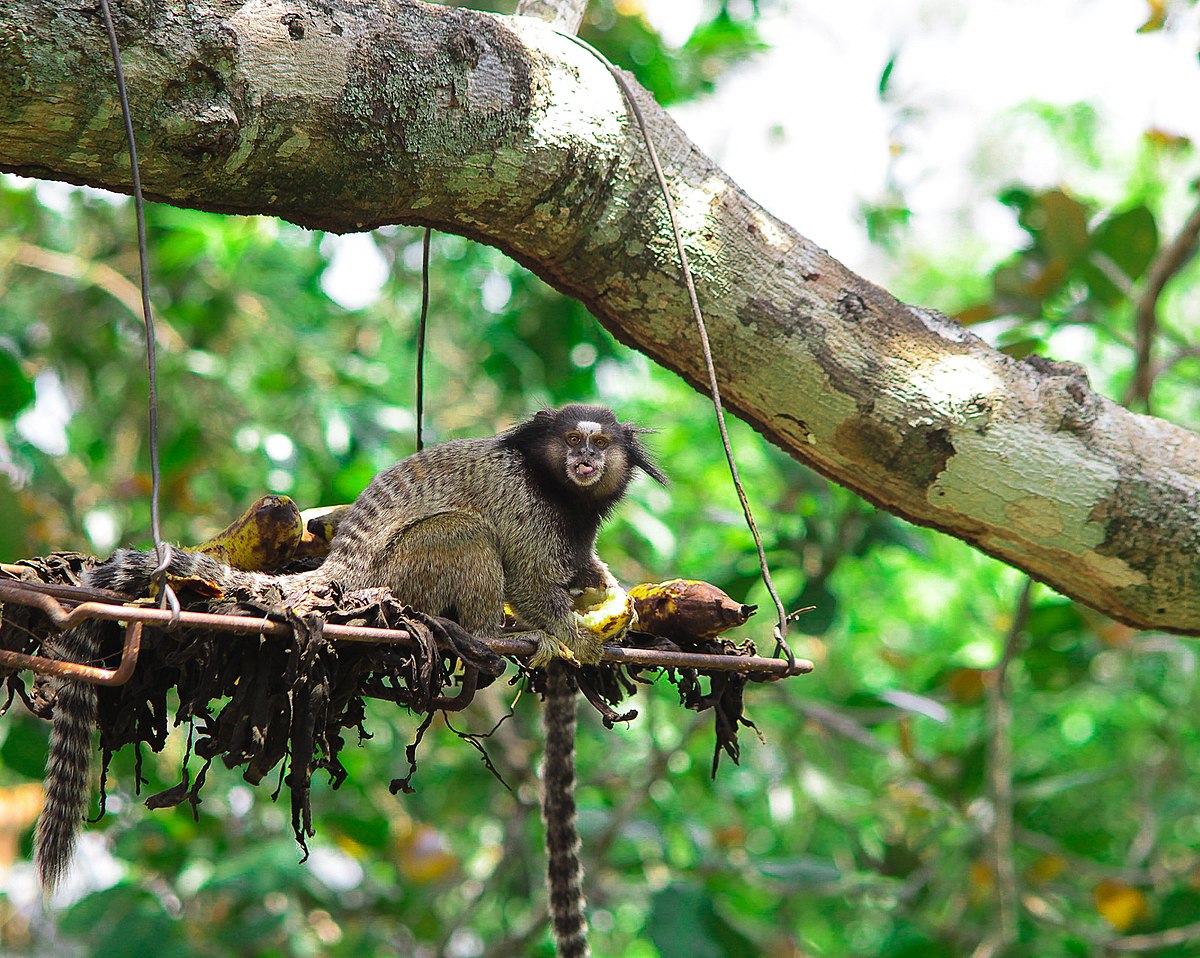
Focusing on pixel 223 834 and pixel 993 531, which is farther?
pixel 223 834

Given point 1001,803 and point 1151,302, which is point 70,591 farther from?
point 1001,803

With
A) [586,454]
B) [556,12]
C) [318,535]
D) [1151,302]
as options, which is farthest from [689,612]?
[1151,302]

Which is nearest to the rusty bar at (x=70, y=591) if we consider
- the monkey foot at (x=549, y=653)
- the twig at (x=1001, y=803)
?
the monkey foot at (x=549, y=653)

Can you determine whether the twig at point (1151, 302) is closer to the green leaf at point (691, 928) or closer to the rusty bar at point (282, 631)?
Result: the green leaf at point (691, 928)

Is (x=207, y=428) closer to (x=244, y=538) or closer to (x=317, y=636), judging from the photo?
(x=244, y=538)

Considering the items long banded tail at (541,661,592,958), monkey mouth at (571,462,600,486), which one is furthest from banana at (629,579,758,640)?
monkey mouth at (571,462,600,486)

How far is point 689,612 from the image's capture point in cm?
198

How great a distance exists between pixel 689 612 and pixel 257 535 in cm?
81

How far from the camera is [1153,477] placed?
7.79ft

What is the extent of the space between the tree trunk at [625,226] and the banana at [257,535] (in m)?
0.54

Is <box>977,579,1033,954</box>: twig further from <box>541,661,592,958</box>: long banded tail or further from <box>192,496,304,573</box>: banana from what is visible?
<box>192,496,304,573</box>: banana

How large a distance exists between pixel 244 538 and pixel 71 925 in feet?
7.26

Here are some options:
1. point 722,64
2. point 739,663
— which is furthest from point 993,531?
point 722,64

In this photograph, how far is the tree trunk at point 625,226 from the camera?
1.72 meters
